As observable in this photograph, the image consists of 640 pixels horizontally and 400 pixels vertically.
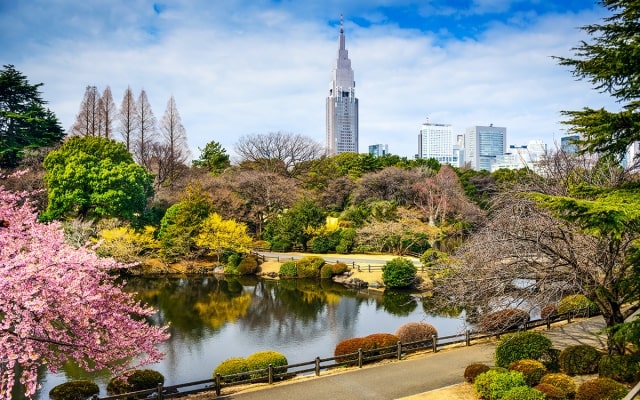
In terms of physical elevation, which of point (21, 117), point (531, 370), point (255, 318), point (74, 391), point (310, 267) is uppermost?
point (21, 117)

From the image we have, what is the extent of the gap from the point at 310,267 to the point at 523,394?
27.3 m

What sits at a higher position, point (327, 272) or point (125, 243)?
point (125, 243)

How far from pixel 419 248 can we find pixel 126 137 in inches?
1464

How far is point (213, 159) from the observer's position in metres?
66.4

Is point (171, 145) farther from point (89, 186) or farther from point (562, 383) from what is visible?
point (562, 383)

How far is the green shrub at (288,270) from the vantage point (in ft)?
126

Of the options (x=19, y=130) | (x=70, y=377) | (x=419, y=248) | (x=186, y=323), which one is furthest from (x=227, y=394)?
(x=19, y=130)

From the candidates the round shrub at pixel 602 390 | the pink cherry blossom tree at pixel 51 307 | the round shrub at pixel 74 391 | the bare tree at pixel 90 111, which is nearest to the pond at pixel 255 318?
the round shrub at pixel 74 391

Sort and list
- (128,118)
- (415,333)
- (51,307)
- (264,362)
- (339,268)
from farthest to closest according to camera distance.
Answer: (128,118)
(339,268)
(415,333)
(264,362)
(51,307)

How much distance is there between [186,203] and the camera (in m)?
40.8

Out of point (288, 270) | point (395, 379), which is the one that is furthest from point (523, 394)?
point (288, 270)

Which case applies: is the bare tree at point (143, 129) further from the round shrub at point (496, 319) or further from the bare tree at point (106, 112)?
the round shrub at point (496, 319)

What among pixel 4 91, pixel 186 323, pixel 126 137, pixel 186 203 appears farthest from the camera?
pixel 126 137

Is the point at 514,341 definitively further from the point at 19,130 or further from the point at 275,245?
the point at 19,130
